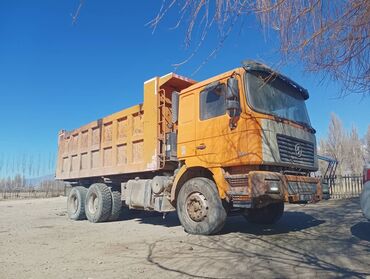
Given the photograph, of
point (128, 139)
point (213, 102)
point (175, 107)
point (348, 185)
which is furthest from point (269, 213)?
point (348, 185)

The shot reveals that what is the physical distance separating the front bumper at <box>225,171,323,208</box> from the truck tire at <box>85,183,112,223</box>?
5069 mm

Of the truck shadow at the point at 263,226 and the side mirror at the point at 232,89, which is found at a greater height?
the side mirror at the point at 232,89

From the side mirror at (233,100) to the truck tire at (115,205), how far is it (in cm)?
538

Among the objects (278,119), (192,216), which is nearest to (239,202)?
(192,216)

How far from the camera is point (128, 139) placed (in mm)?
10266

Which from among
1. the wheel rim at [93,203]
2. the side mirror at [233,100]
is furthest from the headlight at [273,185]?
the wheel rim at [93,203]

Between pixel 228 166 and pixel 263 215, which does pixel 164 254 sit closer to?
pixel 228 166

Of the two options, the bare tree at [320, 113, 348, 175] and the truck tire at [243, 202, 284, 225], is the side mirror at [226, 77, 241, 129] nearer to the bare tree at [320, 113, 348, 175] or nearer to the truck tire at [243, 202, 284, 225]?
the truck tire at [243, 202, 284, 225]

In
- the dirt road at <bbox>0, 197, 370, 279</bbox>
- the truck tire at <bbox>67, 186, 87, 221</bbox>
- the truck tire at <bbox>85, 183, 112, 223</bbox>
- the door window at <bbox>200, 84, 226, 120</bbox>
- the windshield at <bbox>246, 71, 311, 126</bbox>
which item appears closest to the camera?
the dirt road at <bbox>0, 197, 370, 279</bbox>

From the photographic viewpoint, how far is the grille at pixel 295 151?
272 inches

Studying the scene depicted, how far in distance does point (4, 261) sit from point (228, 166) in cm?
412

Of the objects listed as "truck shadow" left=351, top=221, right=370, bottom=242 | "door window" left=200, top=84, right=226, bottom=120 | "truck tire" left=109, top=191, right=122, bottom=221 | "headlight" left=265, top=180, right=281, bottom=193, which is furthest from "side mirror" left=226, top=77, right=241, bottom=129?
"truck tire" left=109, top=191, right=122, bottom=221

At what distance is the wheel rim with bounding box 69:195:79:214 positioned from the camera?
1251 cm

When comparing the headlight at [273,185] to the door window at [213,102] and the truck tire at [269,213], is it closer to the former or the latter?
the door window at [213,102]
